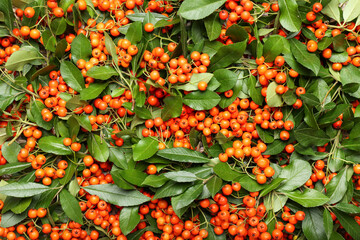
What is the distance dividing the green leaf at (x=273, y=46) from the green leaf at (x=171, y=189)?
848 mm

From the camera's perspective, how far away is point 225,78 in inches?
66.3

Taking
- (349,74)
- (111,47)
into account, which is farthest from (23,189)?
(349,74)

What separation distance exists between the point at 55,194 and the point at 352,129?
5.71 feet

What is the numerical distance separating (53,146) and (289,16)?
1.49m

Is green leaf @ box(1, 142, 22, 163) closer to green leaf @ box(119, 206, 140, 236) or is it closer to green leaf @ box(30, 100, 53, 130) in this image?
green leaf @ box(30, 100, 53, 130)

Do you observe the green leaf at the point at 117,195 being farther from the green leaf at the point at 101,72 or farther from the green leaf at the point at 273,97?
the green leaf at the point at 273,97

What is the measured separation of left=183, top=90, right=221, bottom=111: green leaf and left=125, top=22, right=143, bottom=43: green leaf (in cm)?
43

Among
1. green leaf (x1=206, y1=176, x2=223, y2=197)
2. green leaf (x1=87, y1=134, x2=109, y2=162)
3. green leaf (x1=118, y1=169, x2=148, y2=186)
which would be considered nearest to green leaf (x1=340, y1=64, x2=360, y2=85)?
green leaf (x1=206, y1=176, x2=223, y2=197)

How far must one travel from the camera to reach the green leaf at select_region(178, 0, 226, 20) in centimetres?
162

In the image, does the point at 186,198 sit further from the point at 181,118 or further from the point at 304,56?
the point at 304,56

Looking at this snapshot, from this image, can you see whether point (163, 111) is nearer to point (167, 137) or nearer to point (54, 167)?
point (167, 137)

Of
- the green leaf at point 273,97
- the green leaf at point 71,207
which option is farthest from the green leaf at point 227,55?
the green leaf at point 71,207

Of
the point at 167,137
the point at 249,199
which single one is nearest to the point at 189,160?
the point at 167,137

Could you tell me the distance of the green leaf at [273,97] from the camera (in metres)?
1.66
